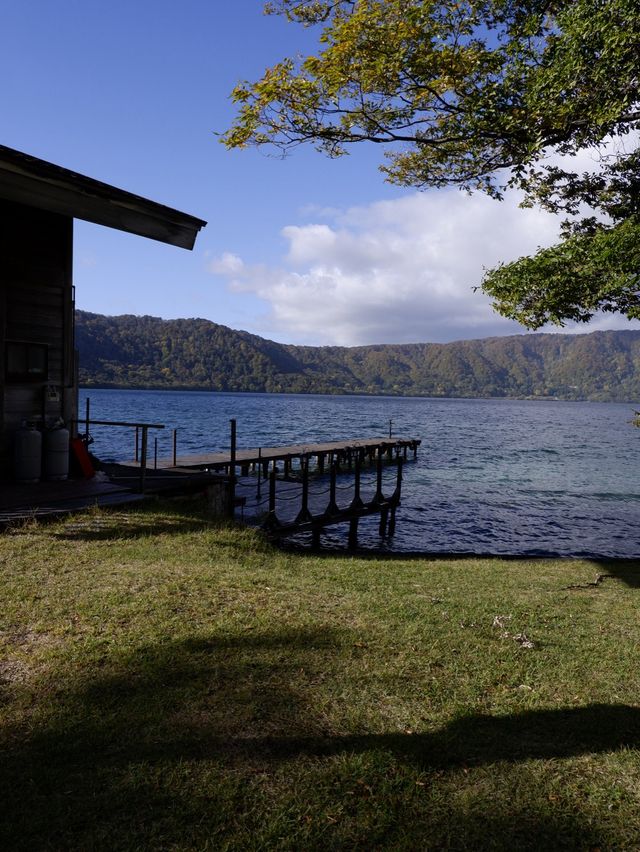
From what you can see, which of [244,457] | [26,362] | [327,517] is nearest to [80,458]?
[26,362]

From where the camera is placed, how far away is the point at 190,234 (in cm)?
1252

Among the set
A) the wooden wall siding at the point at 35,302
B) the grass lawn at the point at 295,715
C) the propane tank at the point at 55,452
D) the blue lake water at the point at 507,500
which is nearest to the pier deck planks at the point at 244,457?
the blue lake water at the point at 507,500

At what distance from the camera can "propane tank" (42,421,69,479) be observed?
12.5 m

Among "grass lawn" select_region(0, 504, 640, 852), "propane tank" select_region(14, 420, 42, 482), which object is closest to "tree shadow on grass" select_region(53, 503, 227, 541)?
"grass lawn" select_region(0, 504, 640, 852)

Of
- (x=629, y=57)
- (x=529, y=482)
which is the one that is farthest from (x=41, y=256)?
(x=529, y=482)

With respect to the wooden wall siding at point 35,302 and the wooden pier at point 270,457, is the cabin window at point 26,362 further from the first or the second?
the wooden pier at point 270,457

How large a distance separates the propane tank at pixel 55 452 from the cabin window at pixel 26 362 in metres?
1.23

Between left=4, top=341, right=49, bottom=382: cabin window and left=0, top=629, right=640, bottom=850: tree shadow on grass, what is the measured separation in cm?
888

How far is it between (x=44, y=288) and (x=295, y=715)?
36.6 ft

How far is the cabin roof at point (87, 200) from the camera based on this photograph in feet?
30.8

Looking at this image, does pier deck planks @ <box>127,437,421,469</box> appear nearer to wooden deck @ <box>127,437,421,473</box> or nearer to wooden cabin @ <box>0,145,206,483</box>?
wooden deck @ <box>127,437,421,473</box>

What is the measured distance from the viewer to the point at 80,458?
13398 mm

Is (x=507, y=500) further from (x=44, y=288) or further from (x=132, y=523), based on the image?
(x=44, y=288)

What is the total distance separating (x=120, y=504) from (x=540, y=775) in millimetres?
9244
